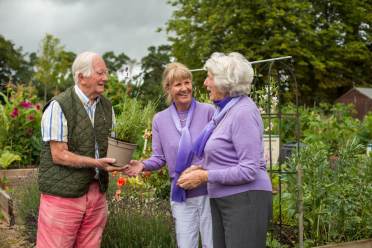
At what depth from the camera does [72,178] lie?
10.3ft

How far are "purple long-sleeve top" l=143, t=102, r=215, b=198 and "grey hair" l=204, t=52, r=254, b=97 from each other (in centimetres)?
49

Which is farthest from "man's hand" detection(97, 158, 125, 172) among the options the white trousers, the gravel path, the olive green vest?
the gravel path

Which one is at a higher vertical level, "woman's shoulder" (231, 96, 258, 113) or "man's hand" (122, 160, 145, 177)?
"woman's shoulder" (231, 96, 258, 113)

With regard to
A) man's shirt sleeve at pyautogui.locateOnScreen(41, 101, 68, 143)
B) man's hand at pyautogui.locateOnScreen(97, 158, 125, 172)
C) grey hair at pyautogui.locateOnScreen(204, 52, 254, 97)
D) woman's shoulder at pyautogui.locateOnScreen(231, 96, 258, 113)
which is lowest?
man's hand at pyautogui.locateOnScreen(97, 158, 125, 172)

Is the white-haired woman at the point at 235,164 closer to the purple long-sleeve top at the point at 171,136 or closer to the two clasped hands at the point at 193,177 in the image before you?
the two clasped hands at the point at 193,177

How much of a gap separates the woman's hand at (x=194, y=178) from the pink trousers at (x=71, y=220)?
2.05 feet

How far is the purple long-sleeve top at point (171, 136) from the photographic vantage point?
10.9 feet

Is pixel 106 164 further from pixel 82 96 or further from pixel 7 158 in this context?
pixel 7 158

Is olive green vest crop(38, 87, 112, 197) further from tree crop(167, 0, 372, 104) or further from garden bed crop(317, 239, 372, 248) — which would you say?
tree crop(167, 0, 372, 104)

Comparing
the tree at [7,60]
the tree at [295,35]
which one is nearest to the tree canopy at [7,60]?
the tree at [7,60]

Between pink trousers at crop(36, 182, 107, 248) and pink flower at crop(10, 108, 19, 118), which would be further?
pink flower at crop(10, 108, 19, 118)

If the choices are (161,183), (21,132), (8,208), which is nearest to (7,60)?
(21,132)

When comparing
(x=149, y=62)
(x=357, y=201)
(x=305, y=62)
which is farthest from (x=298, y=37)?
(x=357, y=201)

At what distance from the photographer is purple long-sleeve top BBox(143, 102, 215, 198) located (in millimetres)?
3314
